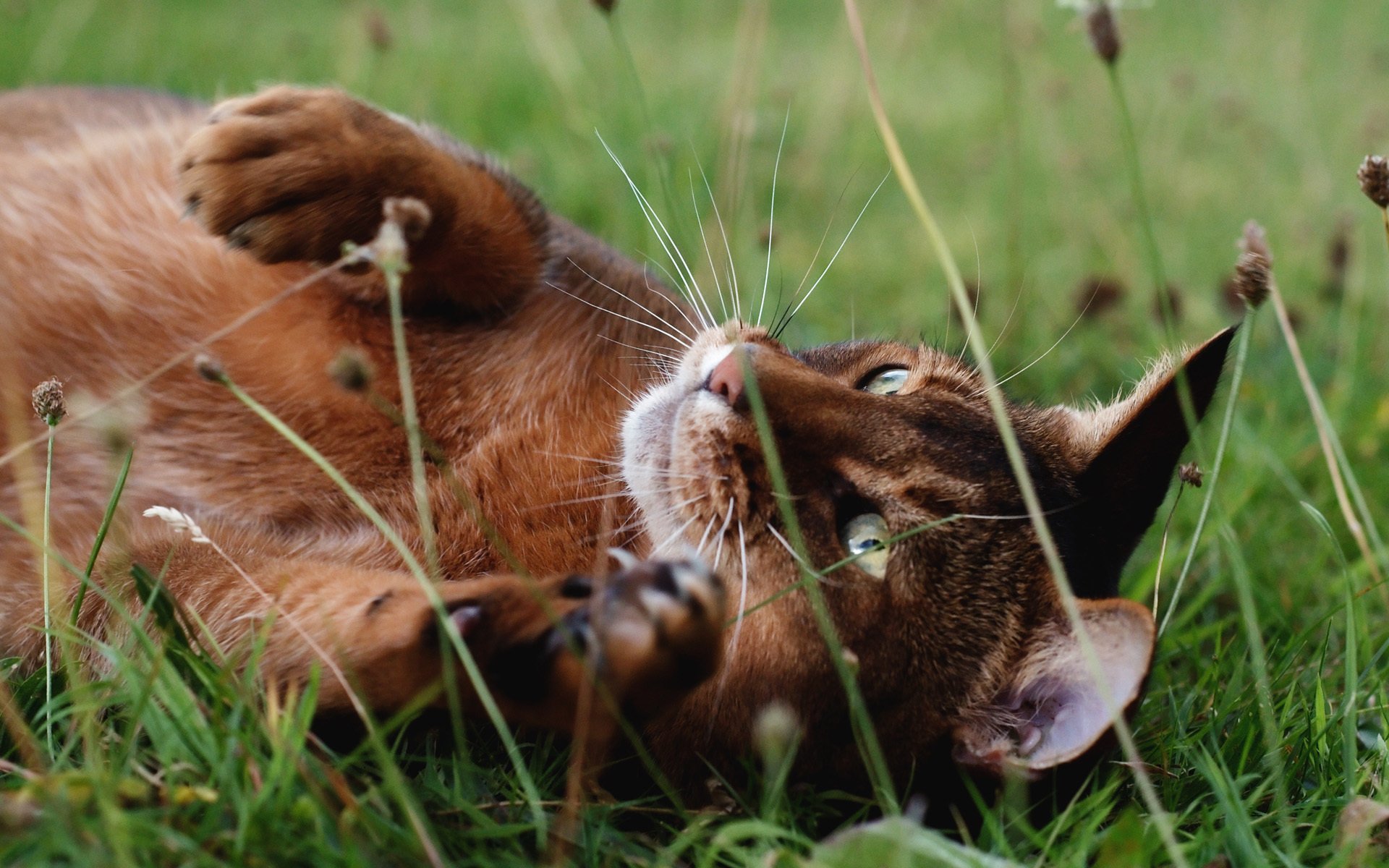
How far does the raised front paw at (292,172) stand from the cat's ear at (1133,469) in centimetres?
138

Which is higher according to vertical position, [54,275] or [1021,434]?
[54,275]

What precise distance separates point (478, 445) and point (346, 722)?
71 centimetres

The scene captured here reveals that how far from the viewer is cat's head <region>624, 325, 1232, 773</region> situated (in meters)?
1.82

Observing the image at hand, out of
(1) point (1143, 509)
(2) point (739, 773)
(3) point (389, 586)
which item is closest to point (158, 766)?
(3) point (389, 586)

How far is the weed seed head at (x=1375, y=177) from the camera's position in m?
1.90

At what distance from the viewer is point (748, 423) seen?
1.92 m

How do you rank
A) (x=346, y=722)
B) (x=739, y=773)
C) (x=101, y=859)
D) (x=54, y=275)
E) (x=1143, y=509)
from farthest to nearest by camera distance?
(x=54, y=275) < (x=1143, y=509) < (x=739, y=773) < (x=346, y=722) < (x=101, y=859)

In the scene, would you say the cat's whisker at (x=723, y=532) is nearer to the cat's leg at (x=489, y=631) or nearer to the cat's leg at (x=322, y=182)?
the cat's leg at (x=489, y=631)

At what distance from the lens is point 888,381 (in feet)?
7.50

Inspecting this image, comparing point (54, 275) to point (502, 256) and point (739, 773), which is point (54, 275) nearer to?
point (502, 256)

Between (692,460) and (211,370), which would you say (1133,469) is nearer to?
(692,460)

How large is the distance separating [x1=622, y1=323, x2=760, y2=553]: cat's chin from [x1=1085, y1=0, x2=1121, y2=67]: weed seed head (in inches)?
31.4

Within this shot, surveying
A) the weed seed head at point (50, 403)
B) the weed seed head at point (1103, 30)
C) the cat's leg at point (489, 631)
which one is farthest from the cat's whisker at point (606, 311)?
the weed seed head at point (50, 403)

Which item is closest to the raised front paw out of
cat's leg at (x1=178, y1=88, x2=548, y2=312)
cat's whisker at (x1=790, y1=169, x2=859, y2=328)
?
cat's leg at (x1=178, y1=88, x2=548, y2=312)
